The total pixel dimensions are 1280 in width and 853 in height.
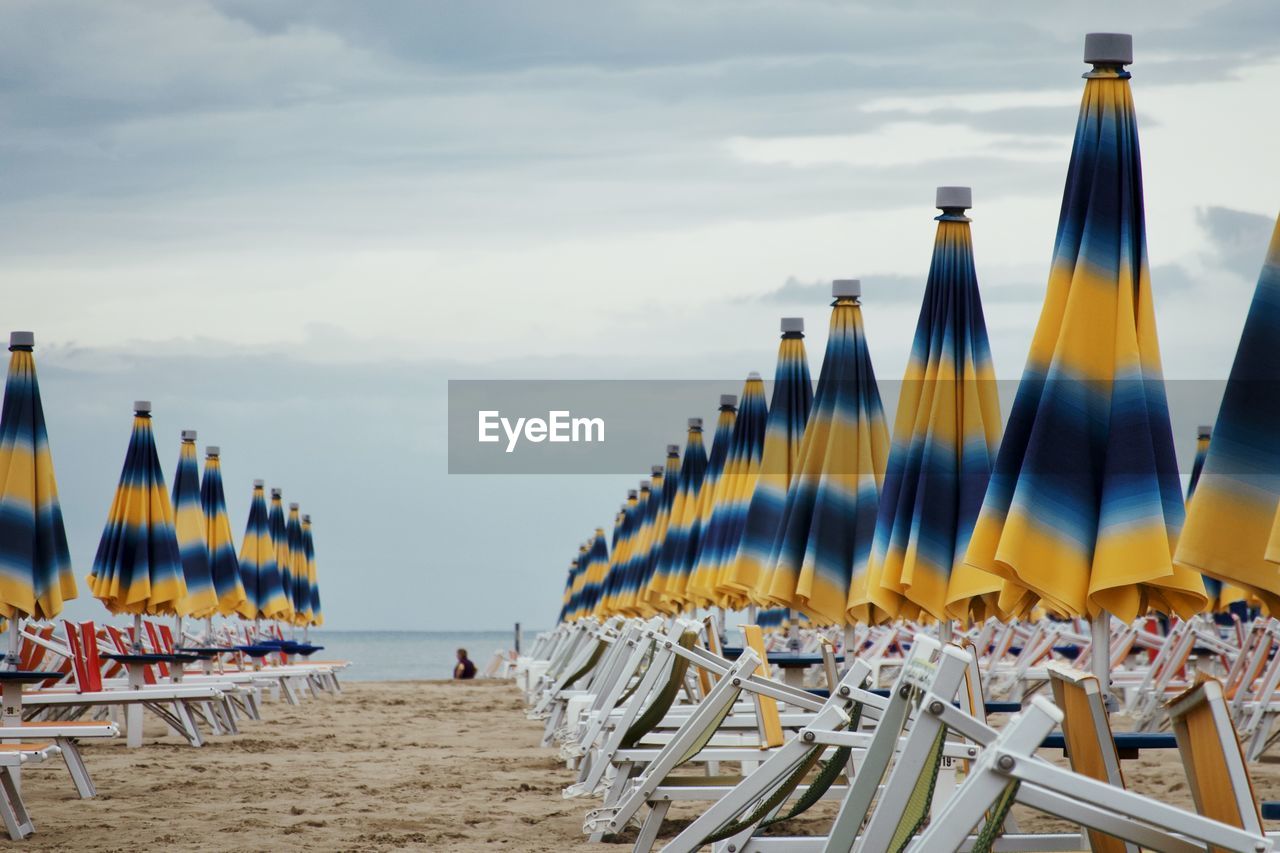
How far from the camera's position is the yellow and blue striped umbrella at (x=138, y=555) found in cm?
1209

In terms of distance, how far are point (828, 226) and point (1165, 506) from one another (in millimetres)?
11644

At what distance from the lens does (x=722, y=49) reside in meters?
12.6

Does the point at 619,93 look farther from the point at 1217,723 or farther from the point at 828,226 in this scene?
the point at 1217,723

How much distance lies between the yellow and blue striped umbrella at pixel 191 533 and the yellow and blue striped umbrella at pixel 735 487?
4509 mm

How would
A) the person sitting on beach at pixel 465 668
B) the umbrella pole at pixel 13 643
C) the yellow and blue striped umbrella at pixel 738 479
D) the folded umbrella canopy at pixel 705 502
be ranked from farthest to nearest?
the person sitting on beach at pixel 465 668 < the folded umbrella canopy at pixel 705 502 < the yellow and blue striped umbrella at pixel 738 479 < the umbrella pole at pixel 13 643

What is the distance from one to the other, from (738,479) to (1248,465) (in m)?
7.99

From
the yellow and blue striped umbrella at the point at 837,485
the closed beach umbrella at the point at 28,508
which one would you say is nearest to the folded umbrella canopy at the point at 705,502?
the yellow and blue striped umbrella at the point at 837,485

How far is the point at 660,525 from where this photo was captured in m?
16.2

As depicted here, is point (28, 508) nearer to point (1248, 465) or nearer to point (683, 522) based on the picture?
point (683, 522)

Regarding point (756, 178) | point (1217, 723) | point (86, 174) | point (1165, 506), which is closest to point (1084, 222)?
→ point (1165, 506)

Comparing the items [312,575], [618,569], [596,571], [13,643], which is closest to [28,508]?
[13,643]

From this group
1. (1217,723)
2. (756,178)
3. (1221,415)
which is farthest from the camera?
(756,178)

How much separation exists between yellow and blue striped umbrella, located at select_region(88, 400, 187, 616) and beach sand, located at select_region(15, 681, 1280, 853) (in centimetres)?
107

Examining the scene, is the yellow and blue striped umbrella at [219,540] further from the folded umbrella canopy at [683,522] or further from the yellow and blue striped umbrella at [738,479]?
the yellow and blue striped umbrella at [738,479]
